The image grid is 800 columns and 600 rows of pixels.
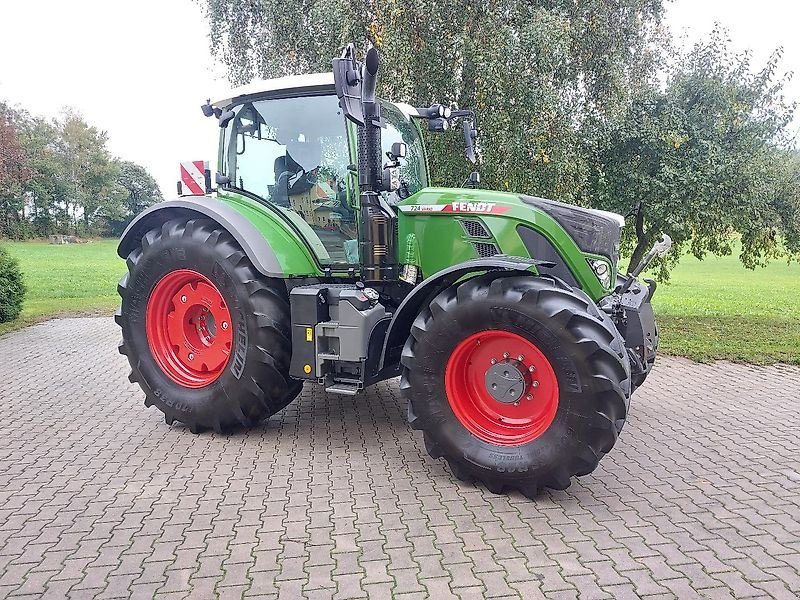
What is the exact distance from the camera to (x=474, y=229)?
15.1 feet

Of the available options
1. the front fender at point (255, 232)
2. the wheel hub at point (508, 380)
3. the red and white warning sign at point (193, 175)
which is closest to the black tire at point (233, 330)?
the front fender at point (255, 232)

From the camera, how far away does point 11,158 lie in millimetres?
15945

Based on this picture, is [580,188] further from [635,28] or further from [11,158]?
[11,158]

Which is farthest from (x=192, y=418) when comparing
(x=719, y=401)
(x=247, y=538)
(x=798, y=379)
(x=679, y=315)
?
(x=679, y=315)

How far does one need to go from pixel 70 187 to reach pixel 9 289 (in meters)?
52.2

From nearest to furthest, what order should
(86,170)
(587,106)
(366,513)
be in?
(366,513), (587,106), (86,170)

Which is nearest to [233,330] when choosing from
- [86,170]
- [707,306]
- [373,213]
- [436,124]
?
[373,213]

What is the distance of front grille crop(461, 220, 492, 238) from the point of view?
456 cm

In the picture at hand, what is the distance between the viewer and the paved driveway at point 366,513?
121 inches

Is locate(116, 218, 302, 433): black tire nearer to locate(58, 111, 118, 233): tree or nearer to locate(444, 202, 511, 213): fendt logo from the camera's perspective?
locate(444, 202, 511, 213): fendt logo

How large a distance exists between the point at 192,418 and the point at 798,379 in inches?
Answer: 246

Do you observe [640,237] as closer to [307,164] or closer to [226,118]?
[307,164]

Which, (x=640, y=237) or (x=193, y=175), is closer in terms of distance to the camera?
(x=193, y=175)

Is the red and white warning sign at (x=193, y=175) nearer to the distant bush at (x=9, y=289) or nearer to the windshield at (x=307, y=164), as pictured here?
the windshield at (x=307, y=164)
